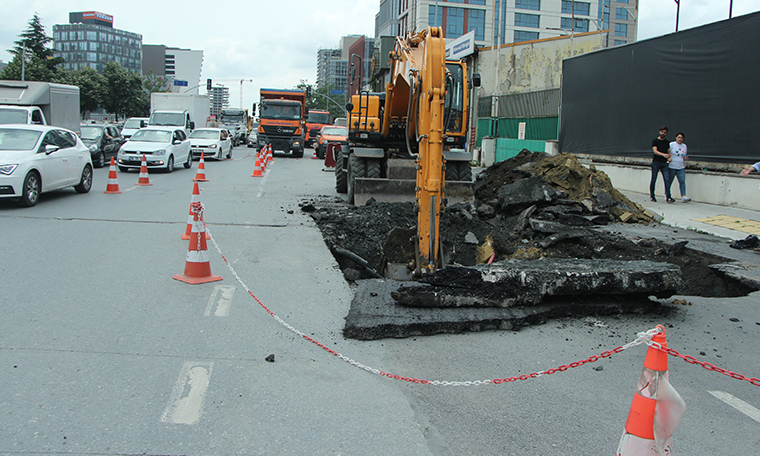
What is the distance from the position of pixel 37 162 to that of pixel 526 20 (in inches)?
2705

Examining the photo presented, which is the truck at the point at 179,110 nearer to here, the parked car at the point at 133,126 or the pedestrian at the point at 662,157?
the parked car at the point at 133,126

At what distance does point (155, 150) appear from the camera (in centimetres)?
2152

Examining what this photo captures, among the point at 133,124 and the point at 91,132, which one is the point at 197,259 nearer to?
the point at 91,132

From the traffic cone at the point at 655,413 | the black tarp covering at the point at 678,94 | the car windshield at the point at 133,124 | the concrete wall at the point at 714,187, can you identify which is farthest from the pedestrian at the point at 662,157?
the car windshield at the point at 133,124

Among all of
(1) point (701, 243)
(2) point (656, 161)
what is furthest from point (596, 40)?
(1) point (701, 243)

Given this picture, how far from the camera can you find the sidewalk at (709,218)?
11.2 meters

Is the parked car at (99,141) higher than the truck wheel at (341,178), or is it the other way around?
the parked car at (99,141)

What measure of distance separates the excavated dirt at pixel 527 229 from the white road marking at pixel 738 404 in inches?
72.7

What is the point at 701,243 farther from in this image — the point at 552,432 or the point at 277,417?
the point at 277,417

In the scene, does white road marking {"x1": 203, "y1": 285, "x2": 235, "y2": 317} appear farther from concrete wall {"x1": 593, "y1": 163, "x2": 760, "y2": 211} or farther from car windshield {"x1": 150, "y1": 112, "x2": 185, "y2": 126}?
car windshield {"x1": 150, "y1": 112, "x2": 185, "y2": 126}

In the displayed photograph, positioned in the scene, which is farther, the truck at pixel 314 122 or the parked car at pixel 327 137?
the truck at pixel 314 122

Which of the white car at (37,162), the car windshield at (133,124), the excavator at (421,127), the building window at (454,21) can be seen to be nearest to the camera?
the excavator at (421,127)

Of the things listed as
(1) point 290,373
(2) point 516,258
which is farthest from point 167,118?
(1) point 290,373

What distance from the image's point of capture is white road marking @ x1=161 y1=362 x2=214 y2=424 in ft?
12.1
